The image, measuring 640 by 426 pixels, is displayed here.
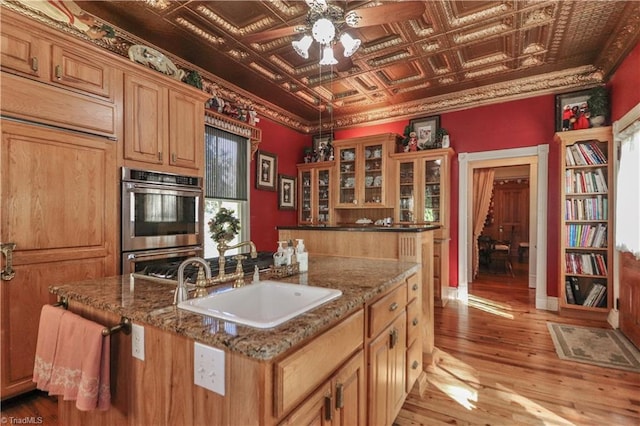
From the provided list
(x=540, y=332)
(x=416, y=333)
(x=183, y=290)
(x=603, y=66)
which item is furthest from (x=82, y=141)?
(x=603, y=66)

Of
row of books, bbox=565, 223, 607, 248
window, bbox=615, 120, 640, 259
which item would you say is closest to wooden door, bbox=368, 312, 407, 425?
window, bbox=615, 120, 640, 259

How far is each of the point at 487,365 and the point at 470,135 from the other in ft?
10.6

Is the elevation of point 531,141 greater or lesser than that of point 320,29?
lesser

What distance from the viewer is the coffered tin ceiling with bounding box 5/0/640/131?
2.67m

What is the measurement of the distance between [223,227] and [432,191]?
11.9ft

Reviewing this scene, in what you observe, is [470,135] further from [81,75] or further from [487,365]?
[81,75]

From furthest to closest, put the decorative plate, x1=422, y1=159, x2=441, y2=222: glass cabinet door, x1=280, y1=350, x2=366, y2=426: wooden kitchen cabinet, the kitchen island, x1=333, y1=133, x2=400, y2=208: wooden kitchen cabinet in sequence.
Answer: x1=333, y1=133, x2=400, y2=208: wooden kitchen cabinet → x1=422, y1=159, x2=441, y2=222: glass cabinet door → the decorative plate → x1=280, y1=350, x2=366, y2=426: wooden kitchen cabinet → the kitchen island

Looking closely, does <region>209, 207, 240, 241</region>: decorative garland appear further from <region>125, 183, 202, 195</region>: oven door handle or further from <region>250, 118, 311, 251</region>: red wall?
<region>250, 118, 311, 251</region>: red wall

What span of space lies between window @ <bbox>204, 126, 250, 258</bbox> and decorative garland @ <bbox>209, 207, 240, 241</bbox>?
2106 millimetres

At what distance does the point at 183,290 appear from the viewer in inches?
44.5

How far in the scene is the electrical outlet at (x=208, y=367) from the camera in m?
0.85

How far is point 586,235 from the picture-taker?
3.52 m

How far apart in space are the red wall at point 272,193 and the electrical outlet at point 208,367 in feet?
12.0

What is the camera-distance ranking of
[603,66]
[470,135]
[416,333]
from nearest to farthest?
[416,333] → [603,66] → [470,135]
